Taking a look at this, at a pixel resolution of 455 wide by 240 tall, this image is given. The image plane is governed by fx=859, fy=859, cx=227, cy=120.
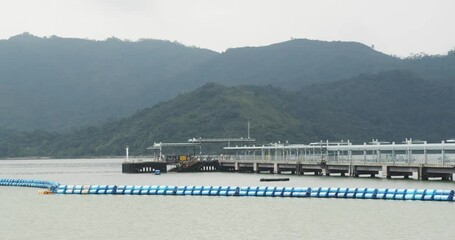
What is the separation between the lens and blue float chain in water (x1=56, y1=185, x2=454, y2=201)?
91.0 meters

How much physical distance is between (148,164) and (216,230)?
12556cm

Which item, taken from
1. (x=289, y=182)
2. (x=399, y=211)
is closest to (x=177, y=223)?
(x=399, y=211)

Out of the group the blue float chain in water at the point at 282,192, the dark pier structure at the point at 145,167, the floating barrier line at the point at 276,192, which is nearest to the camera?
the blue float chain in water at the point at 282,192

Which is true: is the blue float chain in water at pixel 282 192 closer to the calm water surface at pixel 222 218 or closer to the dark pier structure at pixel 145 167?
the calm water surface at pixel 222 218

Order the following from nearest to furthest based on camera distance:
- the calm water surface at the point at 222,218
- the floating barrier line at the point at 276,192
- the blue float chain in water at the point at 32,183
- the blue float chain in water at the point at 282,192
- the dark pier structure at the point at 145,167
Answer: the calm water surface at the point at 222,218 → the blue float chain in water at the point at 282,192 → the floating barrier line at the point at 276,192 → the blue float chain in water at the point at 32,183 → the dark pier structure at the point at 145,167

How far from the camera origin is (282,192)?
103m

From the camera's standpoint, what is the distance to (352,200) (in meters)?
94.4

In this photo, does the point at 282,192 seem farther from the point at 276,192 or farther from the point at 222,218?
the point at 222,218

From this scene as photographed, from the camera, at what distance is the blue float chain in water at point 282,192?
91000mm

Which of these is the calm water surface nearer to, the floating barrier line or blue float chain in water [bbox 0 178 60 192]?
the floating barrier line

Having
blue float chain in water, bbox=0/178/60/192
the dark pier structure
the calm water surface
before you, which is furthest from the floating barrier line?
the dark pier structure

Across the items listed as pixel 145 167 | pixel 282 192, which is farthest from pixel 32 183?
pixel 145 167

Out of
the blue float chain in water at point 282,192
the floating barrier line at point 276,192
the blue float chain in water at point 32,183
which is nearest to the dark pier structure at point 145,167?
the blue float chain in water at point 32,183

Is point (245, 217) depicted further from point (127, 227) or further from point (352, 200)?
point (352, 200)
